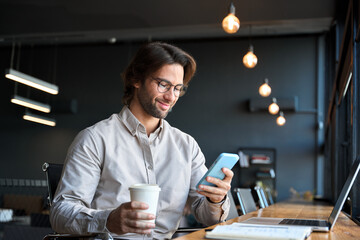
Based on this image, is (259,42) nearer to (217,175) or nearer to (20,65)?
(20,65)

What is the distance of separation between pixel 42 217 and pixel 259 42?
5.89 m

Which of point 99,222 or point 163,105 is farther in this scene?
point 163,105

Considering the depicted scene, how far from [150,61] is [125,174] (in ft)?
1.70

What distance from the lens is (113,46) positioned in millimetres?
10070

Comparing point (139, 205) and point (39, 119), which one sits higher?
point (39, 119)

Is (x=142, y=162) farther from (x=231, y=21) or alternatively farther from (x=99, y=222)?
(x=231, y=21)

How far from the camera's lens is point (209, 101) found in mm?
9477

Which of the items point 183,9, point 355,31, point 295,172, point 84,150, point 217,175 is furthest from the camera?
point 295,172

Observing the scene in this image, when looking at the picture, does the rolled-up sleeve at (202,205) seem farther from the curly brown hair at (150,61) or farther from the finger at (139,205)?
the finger at (139,205)

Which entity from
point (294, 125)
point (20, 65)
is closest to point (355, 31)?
point (294, 125)

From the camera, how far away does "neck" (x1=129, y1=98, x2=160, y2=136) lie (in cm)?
196

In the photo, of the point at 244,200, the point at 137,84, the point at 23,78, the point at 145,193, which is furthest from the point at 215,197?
the point at 23,78

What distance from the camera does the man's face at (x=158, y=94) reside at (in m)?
1.87

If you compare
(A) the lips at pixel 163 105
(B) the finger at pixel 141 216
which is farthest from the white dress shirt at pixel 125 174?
(B) the finger at pixel 141 216
